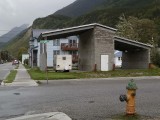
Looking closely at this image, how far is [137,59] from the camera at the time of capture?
181ft

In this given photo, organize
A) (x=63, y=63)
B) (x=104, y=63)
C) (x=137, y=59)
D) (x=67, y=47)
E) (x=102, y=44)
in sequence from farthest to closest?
(x=67, y=47), (x=137, y=59), (x=63, y=63), (x=102, y=44), (x=104, y=63)

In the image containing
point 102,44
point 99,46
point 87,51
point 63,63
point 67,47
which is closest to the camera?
point 99,46

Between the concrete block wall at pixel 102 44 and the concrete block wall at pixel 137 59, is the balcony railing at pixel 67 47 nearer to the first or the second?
the concrete block wall at pixel 137 59

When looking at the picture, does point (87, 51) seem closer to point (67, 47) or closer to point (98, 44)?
point (98, 44)

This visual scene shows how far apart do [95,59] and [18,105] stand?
30662mm

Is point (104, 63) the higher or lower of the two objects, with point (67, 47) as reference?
lower

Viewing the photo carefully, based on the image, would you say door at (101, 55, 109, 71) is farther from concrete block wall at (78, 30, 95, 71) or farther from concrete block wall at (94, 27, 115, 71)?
concrete block wall at (78, 30, 95, 71)

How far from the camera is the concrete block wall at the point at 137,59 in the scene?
170 ft

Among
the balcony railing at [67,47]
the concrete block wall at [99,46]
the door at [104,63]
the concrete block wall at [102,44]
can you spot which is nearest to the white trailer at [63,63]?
the concrete block wall at [99,46]

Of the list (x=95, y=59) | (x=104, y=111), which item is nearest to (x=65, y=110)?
(x=104, y=111)

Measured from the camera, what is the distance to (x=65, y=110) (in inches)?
528

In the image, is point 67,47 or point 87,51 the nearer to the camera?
point 87,51

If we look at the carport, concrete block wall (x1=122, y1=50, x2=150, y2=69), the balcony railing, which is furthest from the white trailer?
the balcony railing

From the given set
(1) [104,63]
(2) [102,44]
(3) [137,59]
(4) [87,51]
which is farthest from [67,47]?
(1) [104,63]
